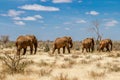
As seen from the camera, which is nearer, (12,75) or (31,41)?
(12,75)

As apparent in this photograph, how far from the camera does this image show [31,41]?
94.4ft

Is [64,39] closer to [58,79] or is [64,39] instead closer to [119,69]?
[119,69]

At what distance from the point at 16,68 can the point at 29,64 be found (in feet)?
10.6

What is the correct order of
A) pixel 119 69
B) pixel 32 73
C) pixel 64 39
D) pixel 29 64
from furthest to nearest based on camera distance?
pixel 64 39
pixel 29 64
pixel 119 69
pixel 32 73

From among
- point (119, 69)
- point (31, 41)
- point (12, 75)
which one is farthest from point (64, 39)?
point (12, 75)

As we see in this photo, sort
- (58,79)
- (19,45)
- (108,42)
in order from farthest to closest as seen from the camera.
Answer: (108,42) → (19,45) → (58,79)

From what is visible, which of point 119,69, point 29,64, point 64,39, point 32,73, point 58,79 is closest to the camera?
point 58,79

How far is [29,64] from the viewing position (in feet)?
61.9

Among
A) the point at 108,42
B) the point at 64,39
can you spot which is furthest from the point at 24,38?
the point at 108,42

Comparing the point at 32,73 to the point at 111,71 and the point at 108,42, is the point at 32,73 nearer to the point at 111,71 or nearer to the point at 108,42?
the point at 111,71

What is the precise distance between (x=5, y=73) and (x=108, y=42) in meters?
23.0

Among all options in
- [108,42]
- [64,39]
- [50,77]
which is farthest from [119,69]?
[108,42]

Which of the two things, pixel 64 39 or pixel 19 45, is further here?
pixel 64 39

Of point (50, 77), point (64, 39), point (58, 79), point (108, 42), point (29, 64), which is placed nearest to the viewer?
point (58, 79)
